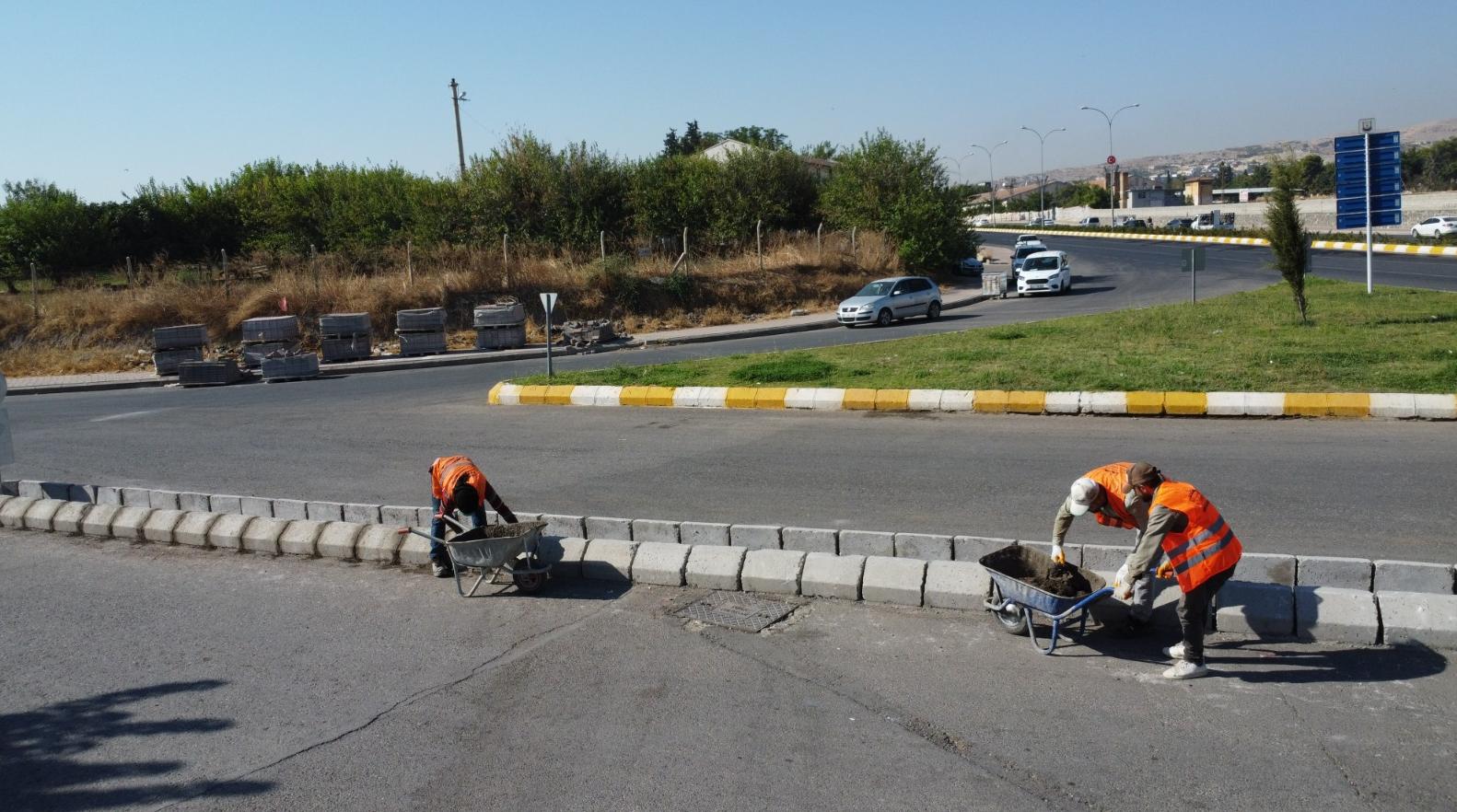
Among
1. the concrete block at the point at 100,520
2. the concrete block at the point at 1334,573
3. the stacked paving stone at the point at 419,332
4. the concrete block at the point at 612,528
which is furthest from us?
the stacked paving stone at the point at 419,332

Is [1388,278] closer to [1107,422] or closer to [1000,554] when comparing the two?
[1107,422]

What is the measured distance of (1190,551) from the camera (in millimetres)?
5801

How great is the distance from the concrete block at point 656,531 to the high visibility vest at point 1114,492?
3.40 m

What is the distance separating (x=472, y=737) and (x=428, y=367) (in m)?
21.6

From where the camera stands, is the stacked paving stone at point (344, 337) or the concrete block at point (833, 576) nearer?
the concrete block at point (833, 576)

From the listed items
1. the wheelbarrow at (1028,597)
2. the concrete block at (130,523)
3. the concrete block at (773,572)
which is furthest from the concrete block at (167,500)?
the wheelbarrow at (1028,597)

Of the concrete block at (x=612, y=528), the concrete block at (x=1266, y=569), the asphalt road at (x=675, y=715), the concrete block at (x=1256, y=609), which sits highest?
the concrete block at (x=612, y=528)

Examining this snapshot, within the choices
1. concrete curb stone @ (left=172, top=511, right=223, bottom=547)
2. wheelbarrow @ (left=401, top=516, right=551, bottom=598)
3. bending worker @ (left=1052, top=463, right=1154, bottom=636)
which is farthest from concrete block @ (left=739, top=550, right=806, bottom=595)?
concrete curb stone @ (left=172, top=511, right=223, bottom=547)

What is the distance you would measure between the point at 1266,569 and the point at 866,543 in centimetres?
268

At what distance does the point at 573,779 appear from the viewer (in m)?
5.06

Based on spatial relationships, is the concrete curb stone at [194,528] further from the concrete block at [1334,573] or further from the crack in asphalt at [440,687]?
the concrete block at [1334,573]

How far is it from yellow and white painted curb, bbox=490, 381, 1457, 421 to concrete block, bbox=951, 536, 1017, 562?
22.1 feet

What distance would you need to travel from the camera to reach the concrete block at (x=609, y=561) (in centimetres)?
812

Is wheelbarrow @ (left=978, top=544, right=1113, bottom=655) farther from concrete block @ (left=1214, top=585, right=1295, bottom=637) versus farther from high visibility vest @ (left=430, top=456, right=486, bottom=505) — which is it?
high visibility vest @ (left=430, top=456, right=486, bottom=505)
